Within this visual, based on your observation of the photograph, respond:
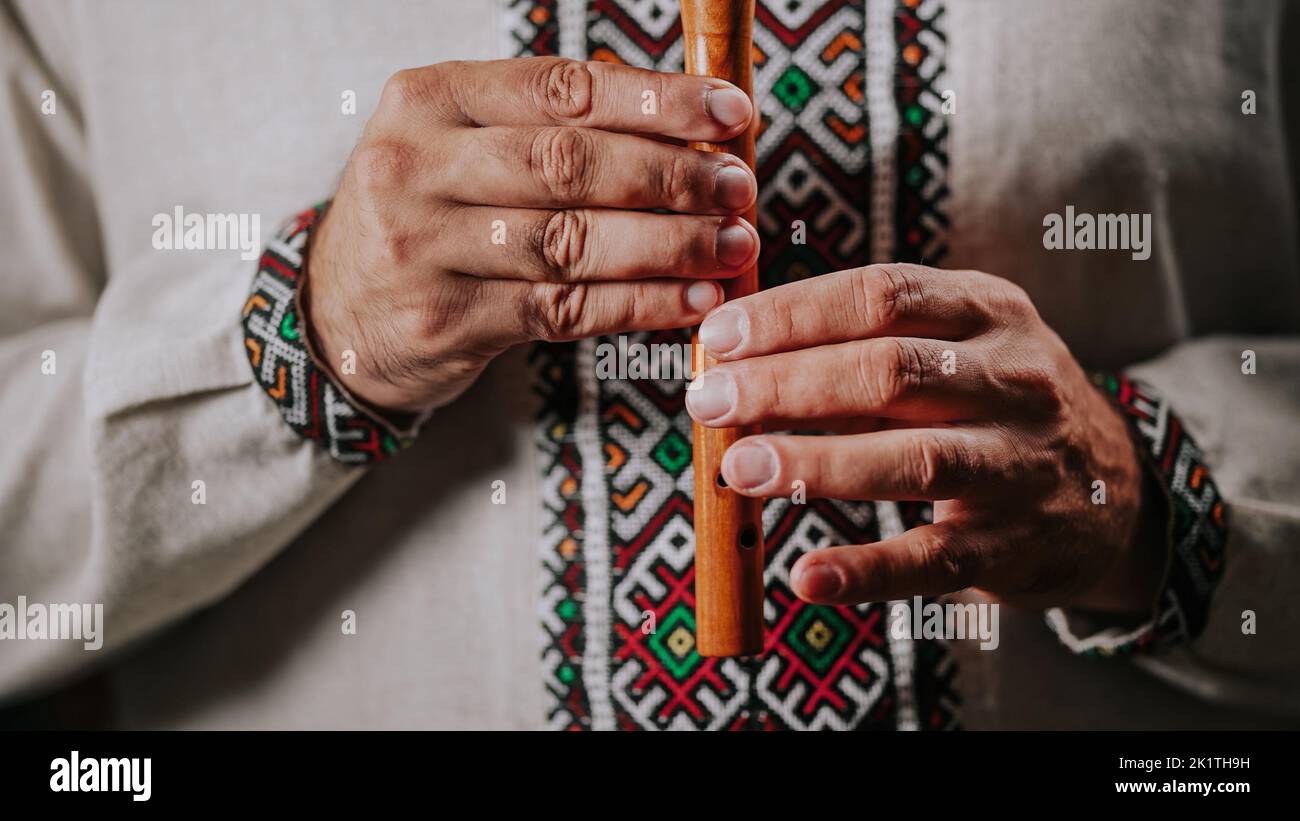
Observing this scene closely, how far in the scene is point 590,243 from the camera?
1.12ft

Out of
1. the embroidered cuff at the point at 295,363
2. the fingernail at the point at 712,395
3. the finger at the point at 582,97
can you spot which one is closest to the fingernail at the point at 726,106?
the finger at the point at 582,97

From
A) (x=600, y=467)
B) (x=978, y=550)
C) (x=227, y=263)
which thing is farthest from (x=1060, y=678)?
(x=227, y=263)

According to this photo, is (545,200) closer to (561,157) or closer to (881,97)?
(561,157)

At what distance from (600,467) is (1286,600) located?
0.39m

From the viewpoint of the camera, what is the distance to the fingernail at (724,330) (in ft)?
1.11

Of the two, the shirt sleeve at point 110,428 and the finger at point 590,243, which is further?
the shirt sleeve at point 110,428

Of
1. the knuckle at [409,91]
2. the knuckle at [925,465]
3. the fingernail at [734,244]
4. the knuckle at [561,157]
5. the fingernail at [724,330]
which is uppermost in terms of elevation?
the knuckle at [409,91]

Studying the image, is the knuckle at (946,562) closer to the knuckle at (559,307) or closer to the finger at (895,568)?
the finger at (895,568)

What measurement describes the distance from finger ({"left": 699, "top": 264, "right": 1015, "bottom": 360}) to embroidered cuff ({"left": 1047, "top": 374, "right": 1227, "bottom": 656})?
18cm

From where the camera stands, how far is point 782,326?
341 mm

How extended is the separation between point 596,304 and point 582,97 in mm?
84

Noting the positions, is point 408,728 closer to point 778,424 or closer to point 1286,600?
point 778,424

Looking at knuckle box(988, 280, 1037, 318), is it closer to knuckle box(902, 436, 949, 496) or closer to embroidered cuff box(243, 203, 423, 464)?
knuckle box(902, 436, 949, 496)

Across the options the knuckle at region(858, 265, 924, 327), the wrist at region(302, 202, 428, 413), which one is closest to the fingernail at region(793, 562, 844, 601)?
the knuckle at region(858, 265, 924, 327)
